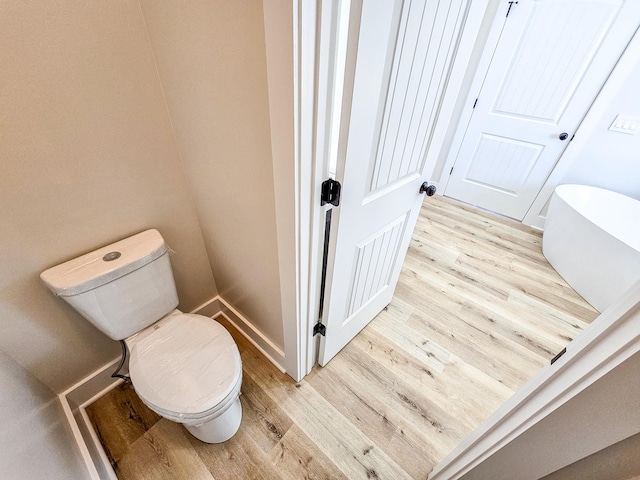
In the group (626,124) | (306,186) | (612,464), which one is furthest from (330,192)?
(626,124)

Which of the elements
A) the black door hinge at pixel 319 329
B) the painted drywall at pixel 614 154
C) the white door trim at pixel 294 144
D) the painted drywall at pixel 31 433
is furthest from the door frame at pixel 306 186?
the painted drywall at pixel 614 154

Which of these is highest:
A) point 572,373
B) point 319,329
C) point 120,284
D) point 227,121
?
point 227,121

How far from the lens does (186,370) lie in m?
0.93

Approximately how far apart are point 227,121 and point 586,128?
112 inches

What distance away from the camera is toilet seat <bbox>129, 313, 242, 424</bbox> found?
2.81ft

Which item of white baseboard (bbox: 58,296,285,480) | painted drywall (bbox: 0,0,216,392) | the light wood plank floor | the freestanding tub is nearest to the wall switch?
the freestanding tub

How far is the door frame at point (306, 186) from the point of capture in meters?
0.48

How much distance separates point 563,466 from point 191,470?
4.02ft

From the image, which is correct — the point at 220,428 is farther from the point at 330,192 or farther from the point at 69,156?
the point at 69,156

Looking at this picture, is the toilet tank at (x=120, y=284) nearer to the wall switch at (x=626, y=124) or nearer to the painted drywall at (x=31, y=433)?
the painted drywall at (x=31, y=433)

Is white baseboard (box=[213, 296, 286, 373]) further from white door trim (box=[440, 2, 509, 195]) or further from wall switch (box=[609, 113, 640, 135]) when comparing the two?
wall switch (box=[609, 113, 640, 135])

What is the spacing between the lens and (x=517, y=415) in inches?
23.5

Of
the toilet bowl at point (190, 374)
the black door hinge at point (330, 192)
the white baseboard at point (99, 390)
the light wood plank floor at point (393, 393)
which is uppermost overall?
the black door hinge at point (330, 192)

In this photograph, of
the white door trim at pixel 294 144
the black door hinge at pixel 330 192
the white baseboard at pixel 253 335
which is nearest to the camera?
the white door trim at pixel 294 144
